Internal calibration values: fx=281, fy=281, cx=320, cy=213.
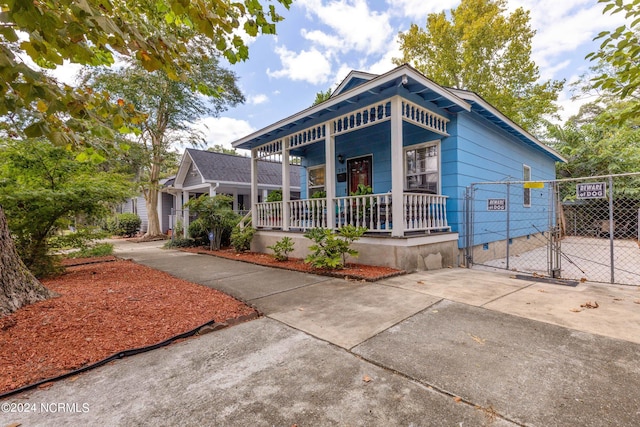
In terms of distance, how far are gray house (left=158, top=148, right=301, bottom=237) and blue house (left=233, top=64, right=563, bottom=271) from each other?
4356 mm

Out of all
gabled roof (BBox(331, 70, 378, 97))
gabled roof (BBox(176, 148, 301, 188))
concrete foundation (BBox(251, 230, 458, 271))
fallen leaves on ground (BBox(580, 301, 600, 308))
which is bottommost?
fallen leaves on ground (BBox(580, 301, 600, 308))

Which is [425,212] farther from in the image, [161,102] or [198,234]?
[161,102]

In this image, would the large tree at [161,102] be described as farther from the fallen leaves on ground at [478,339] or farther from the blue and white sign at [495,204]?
the fallen leaves on ground at [478,339]

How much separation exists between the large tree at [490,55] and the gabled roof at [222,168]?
35.9ft

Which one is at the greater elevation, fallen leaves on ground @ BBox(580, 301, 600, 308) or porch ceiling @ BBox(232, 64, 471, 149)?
porch ceiling @ BBox(232, 64, 471, 149)

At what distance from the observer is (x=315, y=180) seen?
958 centimetres

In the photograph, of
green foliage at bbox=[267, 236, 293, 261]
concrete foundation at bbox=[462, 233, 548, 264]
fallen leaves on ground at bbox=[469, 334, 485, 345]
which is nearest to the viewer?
fallen leaves on ground at bbox=[469, 334, 485, 345]

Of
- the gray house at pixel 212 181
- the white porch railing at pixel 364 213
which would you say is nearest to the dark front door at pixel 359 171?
the white porch railing at pixel 364 213

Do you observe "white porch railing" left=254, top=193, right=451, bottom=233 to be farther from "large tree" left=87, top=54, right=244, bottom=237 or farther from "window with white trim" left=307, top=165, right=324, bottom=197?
"large tree" left=87, top=54, right=244, bottom=237

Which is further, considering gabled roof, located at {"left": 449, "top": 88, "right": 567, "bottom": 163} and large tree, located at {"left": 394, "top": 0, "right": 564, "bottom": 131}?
large tree, located at {"left": 394, "top": 0, "right": 564, "bottom": 131}

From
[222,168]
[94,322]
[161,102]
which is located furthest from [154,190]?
[94,322]

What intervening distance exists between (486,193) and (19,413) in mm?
8576

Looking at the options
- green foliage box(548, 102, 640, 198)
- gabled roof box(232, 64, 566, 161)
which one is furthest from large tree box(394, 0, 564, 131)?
gabled roof box(232, 64, 566, 161)

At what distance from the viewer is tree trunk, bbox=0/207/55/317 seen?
2880mm
